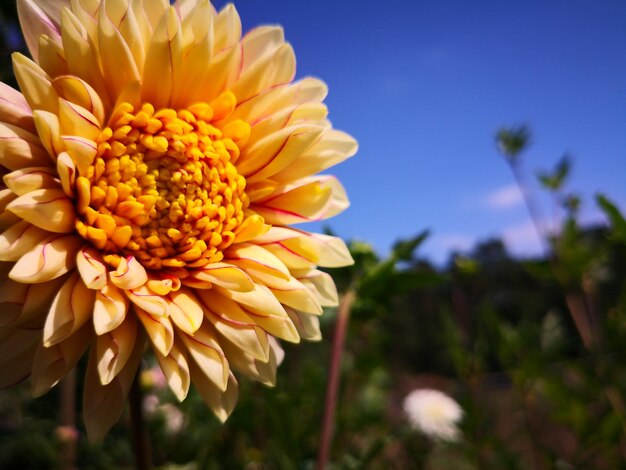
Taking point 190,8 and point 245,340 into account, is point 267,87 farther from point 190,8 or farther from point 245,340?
point 245,340

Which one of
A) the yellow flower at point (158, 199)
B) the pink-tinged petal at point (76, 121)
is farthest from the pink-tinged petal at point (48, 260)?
Result: the pink-tinged petal at point (76, 121)

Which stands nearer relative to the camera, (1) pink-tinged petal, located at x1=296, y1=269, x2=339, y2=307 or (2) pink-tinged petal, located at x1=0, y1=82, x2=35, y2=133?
(2) pink-tinged petal, located at x1=0, y1=82, x2=35, y2=133

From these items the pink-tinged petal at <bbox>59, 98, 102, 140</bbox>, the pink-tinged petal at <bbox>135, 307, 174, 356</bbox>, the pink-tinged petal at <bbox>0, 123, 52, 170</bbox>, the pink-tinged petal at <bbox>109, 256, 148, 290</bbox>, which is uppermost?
the pink-tinged petal at <bbox>59, 98, 102, 140</bbox>

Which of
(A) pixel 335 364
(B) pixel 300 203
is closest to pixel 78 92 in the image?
(B) pixel 300 203

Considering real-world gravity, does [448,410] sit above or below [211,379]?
above

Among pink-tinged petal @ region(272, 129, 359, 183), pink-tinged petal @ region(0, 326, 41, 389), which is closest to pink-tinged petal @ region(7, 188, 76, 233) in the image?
pink-tinged petal @ region(0, 326, 41, 389)

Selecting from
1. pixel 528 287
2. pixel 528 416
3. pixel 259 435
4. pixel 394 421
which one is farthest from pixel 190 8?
pixel 528 287

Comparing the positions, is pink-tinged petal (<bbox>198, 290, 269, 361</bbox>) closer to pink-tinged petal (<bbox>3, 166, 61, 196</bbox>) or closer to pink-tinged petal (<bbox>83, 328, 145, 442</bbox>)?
pink-tinged petal (<bbox>83, 328, 145, 442</bbox>)
